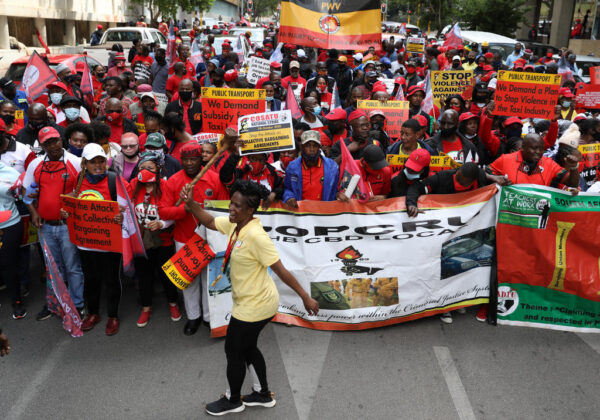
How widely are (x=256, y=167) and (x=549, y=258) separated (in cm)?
297

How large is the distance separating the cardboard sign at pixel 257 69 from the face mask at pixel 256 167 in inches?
224

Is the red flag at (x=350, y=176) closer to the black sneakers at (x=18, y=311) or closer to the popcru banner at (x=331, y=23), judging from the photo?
the popcru banner at (x=331, y=23)

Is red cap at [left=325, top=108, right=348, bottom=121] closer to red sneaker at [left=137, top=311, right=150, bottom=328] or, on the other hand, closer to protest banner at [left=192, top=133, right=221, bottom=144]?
protest banner at [left=192, top=133, right=221, bottom=144]

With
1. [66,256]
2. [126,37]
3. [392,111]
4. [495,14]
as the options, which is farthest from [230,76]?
[495,14]

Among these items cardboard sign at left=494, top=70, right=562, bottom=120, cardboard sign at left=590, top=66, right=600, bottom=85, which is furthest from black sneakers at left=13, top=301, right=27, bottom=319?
cardboard sign at left=590, top=66, right=600, bottom=85

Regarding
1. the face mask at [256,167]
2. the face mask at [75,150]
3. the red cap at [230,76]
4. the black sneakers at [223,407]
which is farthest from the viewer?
the red cap at [230,76]

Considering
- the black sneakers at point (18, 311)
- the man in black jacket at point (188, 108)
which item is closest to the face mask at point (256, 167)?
the black sneakers at point (18, 311)

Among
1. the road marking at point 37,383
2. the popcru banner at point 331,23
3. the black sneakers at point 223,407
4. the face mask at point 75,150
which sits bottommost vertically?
A: the road marking at point 37,383

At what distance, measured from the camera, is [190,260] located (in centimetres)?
458

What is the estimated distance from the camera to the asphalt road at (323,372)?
152 inches

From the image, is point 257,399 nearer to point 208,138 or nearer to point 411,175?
point 411,175

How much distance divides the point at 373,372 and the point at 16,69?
38.6ft

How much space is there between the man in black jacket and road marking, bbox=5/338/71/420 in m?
3.86

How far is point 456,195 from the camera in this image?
4922 mm
